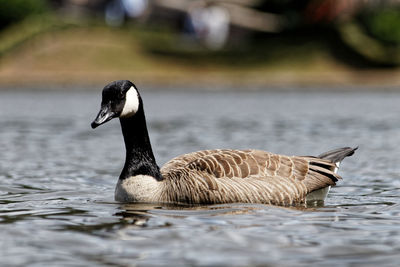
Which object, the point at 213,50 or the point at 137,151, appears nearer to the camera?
the point at 137,151

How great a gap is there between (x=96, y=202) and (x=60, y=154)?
6582mm

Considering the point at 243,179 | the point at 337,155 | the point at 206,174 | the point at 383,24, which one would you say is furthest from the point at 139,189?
the point at 383,24

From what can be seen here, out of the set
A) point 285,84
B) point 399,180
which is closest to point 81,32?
point 285,84

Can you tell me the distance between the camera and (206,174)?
413 inches

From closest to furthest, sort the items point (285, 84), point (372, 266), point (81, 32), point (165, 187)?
point (372, 266)
point (165, 187)
point (285, 84)
point (81, 32)

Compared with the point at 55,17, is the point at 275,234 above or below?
below

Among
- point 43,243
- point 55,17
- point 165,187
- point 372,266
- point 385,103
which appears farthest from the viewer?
point 55,17

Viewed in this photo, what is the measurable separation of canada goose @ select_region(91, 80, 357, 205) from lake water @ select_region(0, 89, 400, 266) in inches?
9.3

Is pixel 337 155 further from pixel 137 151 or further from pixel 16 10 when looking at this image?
pixel 16 10

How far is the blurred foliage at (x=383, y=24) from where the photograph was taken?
47.0m

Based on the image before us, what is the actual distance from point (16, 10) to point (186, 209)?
44.1 m

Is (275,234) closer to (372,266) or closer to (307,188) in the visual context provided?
(372,266)

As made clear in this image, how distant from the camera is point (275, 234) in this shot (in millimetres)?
8609

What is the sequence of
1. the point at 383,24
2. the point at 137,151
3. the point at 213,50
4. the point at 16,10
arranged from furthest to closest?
the point at 16,10
the point at 213,50
the point at 383,24
the point at 137,151
